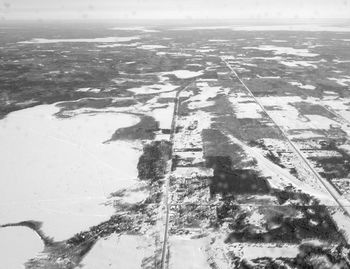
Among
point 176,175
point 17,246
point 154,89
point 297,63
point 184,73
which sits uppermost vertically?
point 297,63

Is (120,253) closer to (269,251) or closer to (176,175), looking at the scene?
(269,251)

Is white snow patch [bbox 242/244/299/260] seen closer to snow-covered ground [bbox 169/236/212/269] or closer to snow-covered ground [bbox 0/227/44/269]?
snow-covered ground [bbox 169/236/212/269]

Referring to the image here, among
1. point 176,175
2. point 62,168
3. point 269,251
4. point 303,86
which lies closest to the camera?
point 269,251

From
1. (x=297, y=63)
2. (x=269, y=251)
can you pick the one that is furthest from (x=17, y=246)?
(x=297, y=63)

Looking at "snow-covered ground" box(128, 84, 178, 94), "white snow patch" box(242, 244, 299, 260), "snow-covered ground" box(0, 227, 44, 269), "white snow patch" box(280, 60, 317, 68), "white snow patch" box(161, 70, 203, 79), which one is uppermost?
"white snow patch" box(280, 60, 317, 68)

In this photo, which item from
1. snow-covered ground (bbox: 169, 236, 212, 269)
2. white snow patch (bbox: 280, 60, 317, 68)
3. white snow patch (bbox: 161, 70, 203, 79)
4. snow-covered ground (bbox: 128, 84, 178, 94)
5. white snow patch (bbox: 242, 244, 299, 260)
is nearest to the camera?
snow-covered ground (bbox: 169, 236, 212, 269)

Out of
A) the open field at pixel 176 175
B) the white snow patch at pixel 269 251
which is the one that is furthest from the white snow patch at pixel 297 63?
the white snow patch at pixel 269 251

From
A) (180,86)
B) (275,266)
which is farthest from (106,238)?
(180,86)

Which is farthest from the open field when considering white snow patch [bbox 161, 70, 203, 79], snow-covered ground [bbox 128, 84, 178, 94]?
white snow patch [bbox 161, 70, 203, 79]

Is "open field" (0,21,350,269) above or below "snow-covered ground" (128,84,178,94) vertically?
below
